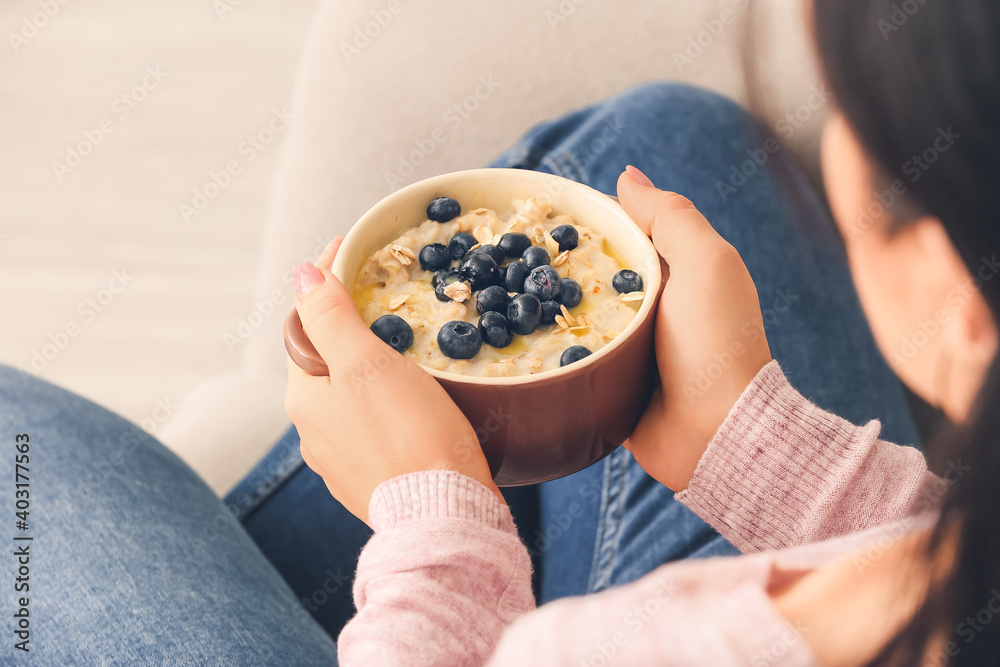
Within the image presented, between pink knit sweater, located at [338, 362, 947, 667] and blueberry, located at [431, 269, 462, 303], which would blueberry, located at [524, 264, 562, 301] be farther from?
pink knit sweater, located at [338, 362, 947, 667]

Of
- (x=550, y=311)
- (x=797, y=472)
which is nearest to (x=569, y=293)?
Result: (x=550, y=311)

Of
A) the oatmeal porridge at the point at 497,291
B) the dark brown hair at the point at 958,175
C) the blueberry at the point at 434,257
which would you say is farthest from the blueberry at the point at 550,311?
the dark brown hair at the point at 958,175

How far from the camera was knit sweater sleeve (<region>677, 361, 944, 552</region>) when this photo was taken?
60 centimetres

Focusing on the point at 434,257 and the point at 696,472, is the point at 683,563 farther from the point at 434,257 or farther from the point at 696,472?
the point at 434,257

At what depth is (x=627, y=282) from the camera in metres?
0.62

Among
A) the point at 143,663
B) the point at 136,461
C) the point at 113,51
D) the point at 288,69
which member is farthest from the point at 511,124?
the point at 113,51

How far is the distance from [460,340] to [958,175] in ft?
1.13

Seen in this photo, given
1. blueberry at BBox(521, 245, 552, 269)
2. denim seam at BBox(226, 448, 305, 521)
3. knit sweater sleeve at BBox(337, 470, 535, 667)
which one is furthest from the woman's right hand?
denim seam at BBox(226, 448, 305, 521)

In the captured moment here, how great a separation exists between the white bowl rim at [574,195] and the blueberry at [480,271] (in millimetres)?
84

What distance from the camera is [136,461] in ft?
2.75

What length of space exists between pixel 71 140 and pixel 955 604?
201 cm

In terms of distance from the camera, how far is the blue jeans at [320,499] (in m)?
0.72

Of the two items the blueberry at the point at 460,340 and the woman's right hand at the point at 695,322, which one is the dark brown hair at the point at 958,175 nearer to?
the woman's right hand at the point at 695,322

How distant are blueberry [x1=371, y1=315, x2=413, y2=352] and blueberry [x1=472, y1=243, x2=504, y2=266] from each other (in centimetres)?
10
